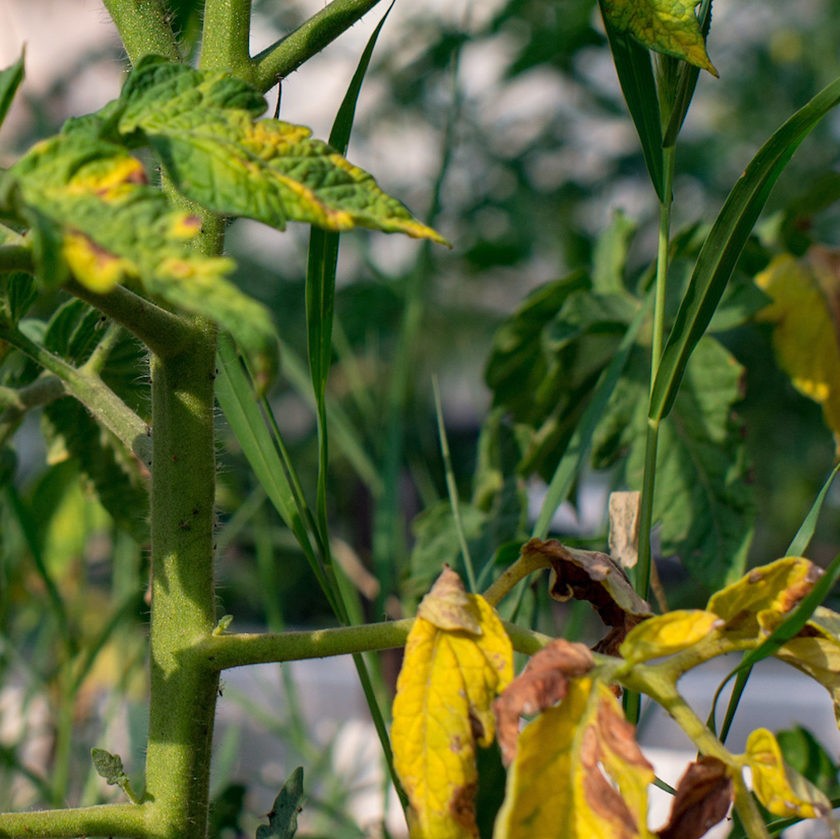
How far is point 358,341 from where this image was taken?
114 cm

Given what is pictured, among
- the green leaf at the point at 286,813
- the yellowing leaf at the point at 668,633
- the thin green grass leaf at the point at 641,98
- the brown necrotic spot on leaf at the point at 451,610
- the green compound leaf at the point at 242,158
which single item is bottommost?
the green leaf at the point at 286,813

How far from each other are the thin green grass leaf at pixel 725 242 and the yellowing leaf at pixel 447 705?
0.11 m

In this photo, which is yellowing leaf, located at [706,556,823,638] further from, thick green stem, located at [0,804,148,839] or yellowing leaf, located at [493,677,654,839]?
thick green stem, located at [0,804,148,839]

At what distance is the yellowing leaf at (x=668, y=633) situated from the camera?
0.79 feet

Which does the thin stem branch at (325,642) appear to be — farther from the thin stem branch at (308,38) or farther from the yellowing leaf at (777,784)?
the thin stem branch at (308,38)

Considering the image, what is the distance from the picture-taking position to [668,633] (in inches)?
9.6

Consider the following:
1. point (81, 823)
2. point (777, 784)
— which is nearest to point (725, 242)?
point (777, 784)

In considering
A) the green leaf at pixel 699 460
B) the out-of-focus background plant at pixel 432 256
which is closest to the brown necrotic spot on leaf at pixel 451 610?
the green leaf at pixel 699 460

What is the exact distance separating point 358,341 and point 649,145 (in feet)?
2.69

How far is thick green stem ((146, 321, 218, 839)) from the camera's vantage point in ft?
1.01

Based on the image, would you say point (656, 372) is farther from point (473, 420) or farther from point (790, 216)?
point (473, 420)

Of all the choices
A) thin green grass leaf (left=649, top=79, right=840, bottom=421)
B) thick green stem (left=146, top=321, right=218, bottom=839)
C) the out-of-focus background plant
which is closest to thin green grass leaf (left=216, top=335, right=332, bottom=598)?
thick green stem (left=146, top=321, right=218, bottom=839)

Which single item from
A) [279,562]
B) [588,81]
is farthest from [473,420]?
[588,81]

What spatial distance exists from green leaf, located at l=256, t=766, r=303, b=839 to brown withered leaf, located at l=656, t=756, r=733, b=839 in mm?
139
